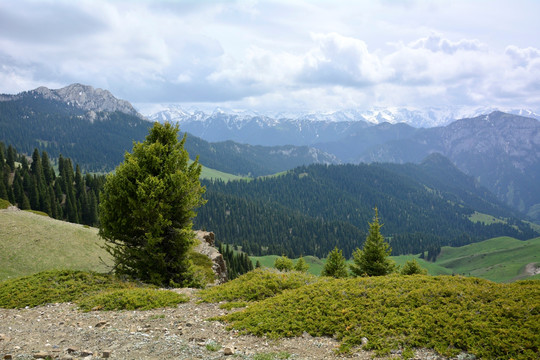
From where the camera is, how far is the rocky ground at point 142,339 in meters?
12.2

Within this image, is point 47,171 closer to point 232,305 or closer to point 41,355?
point 232,305

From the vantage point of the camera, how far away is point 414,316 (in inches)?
536

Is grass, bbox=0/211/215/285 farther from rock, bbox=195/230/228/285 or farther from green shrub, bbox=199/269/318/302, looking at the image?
green shrub, bbox=199/269/318/302

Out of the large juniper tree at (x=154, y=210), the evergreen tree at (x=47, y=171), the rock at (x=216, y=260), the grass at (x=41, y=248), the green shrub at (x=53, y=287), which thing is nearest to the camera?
the green shrub at (x=53, y=287)

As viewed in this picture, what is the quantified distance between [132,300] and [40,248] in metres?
30.2

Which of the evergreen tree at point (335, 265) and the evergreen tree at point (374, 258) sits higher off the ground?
the evergreen tree at point (374, 258)

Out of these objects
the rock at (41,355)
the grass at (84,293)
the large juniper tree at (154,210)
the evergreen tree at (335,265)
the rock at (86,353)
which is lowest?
the evergreen tree at (335,265)

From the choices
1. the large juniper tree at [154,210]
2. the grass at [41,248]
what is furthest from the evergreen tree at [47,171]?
the large juniper tree at [154,210]

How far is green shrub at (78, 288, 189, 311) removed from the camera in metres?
18.4

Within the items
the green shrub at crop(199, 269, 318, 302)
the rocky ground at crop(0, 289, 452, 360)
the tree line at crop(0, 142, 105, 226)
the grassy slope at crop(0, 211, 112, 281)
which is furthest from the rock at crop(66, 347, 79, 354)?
the tree line at crop(0, 142, 105, 226)

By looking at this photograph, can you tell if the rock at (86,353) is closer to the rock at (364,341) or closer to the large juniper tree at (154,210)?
the rock at (364,341)

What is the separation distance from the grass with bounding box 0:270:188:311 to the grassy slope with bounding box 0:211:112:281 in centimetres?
1220

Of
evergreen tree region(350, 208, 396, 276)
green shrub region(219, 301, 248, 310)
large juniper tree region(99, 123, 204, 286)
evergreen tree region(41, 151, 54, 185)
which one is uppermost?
evergreen tree region(41, 151, 54, 185)

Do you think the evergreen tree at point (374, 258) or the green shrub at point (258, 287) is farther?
the evergreen tree at point (374, 258)
